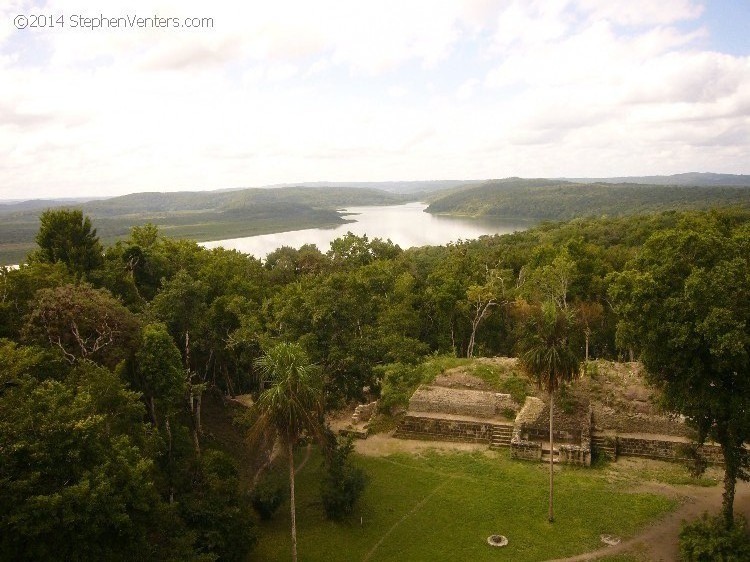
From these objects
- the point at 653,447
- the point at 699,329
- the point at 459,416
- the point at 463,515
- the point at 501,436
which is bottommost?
the point at 463,515

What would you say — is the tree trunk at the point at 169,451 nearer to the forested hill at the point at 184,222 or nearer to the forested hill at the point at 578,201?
the forested hill at the point at 184,222

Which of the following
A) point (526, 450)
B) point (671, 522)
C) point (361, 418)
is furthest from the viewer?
point (361, 418)

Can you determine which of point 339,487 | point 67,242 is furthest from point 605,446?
point 67,242

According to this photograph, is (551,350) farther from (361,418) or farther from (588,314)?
(588,314)

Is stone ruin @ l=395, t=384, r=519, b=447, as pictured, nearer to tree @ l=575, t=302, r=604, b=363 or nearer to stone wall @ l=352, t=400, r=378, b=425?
stone wall @ l=352, t=400, r=378, b=425

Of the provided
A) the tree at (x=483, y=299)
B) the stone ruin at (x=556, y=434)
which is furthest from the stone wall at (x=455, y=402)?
the tree at (x=483, y=299)

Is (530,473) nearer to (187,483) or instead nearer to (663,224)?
(187,483)

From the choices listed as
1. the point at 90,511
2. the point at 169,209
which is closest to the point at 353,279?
the point at 90,511
